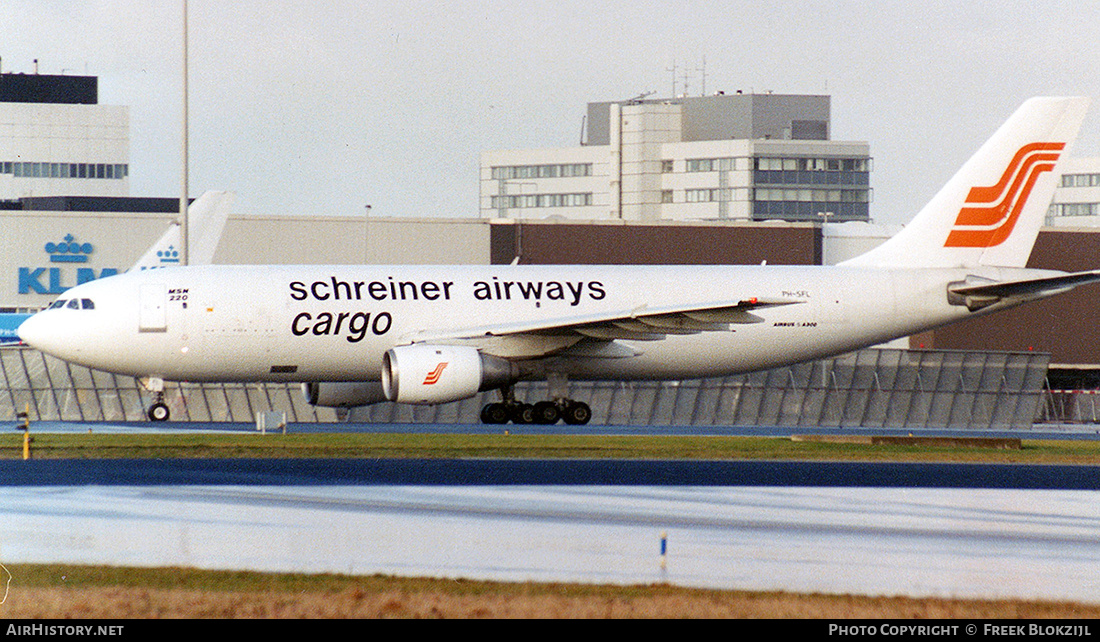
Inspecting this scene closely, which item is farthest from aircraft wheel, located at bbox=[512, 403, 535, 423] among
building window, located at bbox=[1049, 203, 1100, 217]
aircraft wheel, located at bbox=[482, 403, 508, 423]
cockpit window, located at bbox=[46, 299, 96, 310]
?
building window, located at bbox=[1049, 203, 1100, 217]

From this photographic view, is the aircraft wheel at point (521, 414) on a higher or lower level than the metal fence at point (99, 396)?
higher

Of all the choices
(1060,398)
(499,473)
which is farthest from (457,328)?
(1060,398)

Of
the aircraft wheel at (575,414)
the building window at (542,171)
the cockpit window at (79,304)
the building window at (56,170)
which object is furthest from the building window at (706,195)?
the cockpit window at (79,304)

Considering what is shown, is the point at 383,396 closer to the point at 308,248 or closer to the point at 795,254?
the point at 308,248

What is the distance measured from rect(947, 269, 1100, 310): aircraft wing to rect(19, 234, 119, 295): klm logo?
3765 centimetres

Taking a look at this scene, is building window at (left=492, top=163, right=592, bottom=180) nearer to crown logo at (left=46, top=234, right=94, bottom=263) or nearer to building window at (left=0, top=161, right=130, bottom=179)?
building window at (left=0, top=161, right=130, bottom=179)

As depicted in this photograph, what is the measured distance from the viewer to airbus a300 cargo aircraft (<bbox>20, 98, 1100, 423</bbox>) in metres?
37.3

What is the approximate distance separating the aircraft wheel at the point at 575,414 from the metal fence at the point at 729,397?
10526mm

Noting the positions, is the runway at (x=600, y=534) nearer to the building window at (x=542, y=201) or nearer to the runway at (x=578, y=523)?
the runway at (x=578, y=523)

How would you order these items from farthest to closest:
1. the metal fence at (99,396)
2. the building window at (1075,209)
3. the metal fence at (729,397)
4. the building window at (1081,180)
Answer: the building window at (1081,180) → the building window at (1075,209) → the metal fence at (729,397) → the metal fence at (99,396)

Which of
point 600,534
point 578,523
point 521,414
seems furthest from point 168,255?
point 600,534

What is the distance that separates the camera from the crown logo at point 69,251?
208 ft

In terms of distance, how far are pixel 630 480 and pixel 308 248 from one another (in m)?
41.0

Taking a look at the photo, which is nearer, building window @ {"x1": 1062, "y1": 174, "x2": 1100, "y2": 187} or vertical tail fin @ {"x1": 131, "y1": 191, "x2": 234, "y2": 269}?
vertical tail fin @ {"x1": 131, "y1": 191, "x2": 234, "y2": 269}
